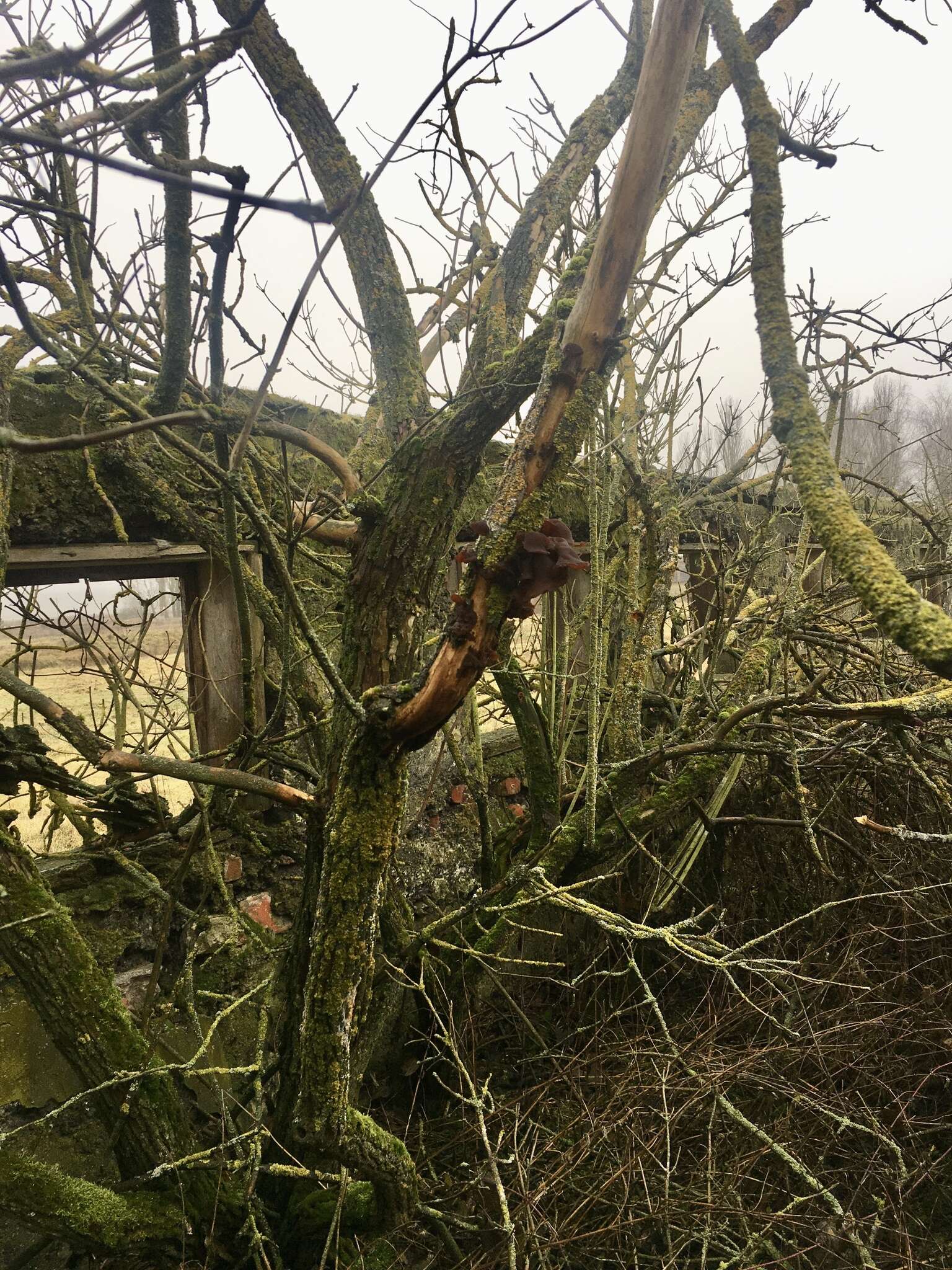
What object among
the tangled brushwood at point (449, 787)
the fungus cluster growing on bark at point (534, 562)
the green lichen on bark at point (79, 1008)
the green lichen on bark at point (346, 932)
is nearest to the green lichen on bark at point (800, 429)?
the tangled brushwood at point (449, 787)

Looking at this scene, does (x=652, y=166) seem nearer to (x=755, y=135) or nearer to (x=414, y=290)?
(x=755, y=135)

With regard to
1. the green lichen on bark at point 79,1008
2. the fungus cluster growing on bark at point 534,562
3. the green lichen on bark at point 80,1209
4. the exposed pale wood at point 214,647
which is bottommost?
the green lichen on bark at point 80,1209

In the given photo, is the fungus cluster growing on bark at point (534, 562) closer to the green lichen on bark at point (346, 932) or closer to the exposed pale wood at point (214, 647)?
the green lichen on bark at point (346, 932)

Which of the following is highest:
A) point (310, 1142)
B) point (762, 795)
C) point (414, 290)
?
point (414, 290)

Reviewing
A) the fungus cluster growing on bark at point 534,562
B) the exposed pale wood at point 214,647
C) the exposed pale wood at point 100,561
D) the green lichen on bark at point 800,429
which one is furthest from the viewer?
the exposed pale wood at point 214,647

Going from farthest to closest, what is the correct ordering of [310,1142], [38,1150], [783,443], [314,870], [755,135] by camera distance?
1. [38,1150]
2. [314,870]
3. [310,1142]
4. [755,135]
5. [783,443]

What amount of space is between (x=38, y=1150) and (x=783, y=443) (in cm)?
306

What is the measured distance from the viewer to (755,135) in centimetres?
117

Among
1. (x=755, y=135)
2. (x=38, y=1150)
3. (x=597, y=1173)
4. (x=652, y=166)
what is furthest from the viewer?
(x=38, y=1150)

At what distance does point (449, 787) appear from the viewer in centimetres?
389

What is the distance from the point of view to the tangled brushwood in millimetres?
1561

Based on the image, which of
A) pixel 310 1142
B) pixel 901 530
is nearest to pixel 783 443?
pixel 310 1142

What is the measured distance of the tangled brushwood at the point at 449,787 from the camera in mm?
1561

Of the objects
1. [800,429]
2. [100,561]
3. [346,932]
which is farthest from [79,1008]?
[800,429]
